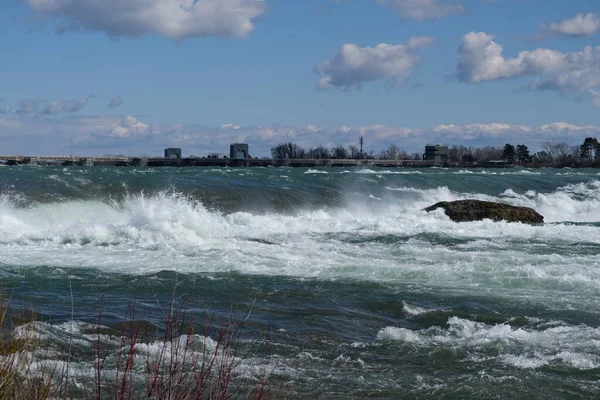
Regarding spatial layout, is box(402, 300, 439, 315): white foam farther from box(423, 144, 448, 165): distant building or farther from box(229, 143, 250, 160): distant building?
box(423, 144, 448, 165): distant building

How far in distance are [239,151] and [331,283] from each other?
10857cm

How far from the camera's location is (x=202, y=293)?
14070mm

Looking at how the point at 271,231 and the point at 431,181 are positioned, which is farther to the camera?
the point at 431,181

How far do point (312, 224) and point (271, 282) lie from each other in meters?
14.2

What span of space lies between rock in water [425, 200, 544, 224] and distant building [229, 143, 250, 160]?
9097 cm

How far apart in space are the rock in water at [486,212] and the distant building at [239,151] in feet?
298

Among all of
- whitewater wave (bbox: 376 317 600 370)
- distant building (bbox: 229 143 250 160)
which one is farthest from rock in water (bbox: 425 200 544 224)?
distant building (bbox: 229 143 250 160)

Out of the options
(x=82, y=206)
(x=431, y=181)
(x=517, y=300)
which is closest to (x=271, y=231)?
(x=82, y=206)

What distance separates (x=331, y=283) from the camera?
15.4 metres

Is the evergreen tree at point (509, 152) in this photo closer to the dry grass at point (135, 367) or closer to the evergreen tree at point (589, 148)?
the evergreen tree at point (589, 148)

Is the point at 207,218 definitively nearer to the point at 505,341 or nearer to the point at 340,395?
the point at 505,341

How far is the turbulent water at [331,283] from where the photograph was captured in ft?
31.3

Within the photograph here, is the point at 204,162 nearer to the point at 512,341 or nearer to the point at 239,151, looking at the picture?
the point at 239,151

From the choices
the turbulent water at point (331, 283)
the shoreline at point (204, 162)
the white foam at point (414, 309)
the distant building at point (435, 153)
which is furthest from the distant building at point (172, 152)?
the white foam at point (414, 309)
